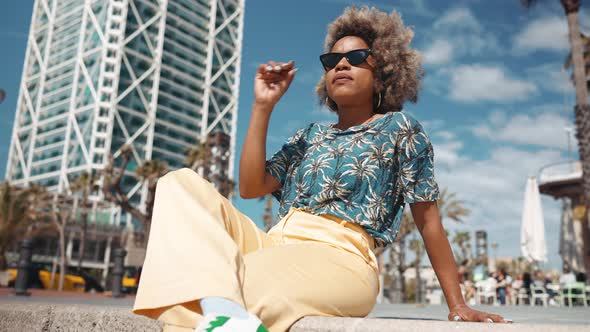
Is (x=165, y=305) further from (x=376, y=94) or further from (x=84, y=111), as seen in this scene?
(x=84, y=111)

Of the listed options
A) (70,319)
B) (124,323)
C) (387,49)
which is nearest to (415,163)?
(387,49)

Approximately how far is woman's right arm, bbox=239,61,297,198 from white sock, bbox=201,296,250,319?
0.87 meters

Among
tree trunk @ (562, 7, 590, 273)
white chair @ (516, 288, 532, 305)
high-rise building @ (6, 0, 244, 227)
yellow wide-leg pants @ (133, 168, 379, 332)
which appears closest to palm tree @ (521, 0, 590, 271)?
tree trunk @ (562, 7, 590, 273)

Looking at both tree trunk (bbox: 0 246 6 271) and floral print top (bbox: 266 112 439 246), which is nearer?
floral print top (bbox: 266 112 439 246)

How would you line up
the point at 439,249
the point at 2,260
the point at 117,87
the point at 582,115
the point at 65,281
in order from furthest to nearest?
the point at 117,87 → the point at 2,260 → the point at 65,281 → the point at 582,115 → the point at 439,249

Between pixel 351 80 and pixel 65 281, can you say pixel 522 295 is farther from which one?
pixel 65 281

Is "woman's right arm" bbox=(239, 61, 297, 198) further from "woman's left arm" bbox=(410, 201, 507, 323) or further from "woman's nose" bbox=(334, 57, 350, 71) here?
"woman's left arm" bbox=(410, 201, 507, 323)

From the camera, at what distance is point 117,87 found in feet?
257

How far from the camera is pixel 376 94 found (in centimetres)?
237

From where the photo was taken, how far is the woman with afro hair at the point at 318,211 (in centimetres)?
135

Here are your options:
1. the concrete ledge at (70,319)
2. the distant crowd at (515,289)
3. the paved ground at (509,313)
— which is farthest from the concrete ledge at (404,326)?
the distant crowd at (515,289)

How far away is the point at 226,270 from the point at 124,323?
1.00 meters

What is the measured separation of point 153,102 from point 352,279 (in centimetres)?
8573

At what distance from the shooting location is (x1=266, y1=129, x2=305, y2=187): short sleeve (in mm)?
2231
